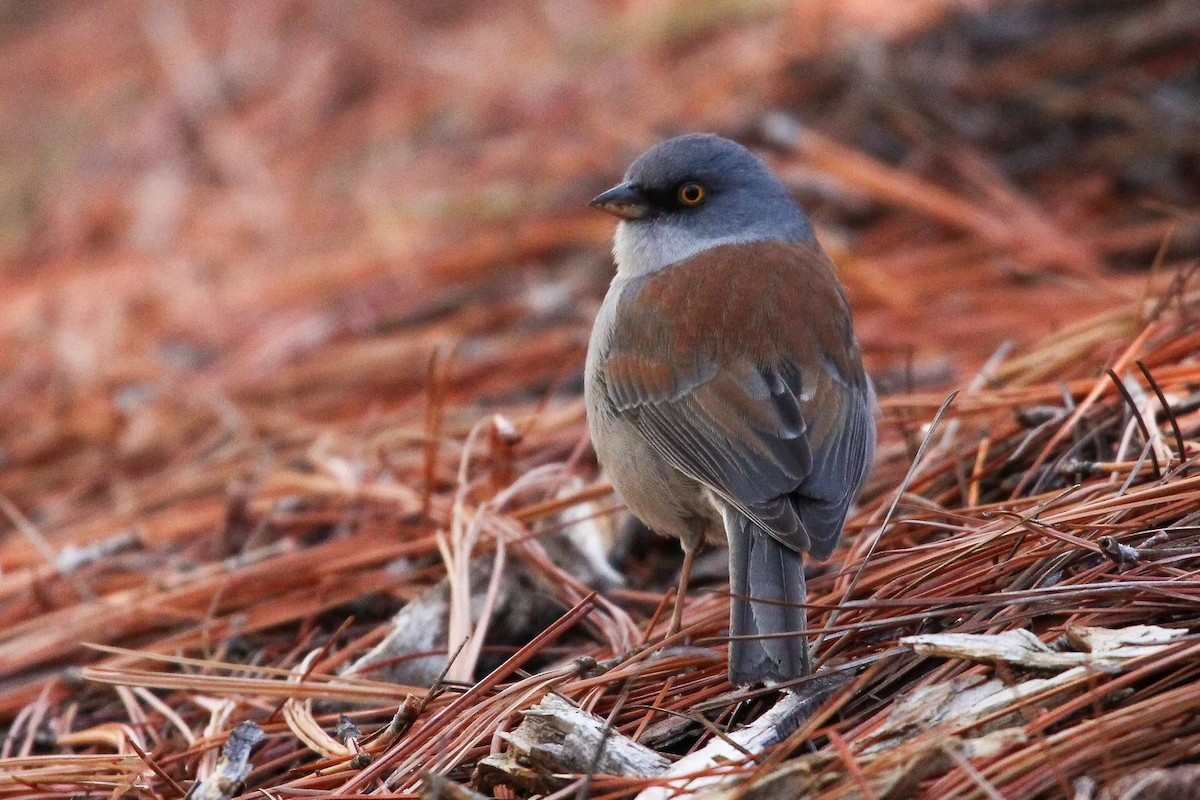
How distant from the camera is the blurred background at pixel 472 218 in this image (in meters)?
4.99

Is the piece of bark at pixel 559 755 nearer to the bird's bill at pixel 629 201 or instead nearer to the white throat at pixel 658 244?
the white throat at pixel 658 244

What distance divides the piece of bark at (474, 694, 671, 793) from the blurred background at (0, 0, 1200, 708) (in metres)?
1.43

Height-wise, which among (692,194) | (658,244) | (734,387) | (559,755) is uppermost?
(692,194)

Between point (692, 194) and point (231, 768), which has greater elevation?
point (692, 194)

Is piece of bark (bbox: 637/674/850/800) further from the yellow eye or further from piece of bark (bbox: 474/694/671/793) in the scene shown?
the yellow eye

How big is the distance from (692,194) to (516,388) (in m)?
1.64

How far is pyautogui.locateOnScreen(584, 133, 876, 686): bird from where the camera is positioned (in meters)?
2.85

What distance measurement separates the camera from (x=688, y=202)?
3.89 m

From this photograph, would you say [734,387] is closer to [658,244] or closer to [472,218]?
[658,244]

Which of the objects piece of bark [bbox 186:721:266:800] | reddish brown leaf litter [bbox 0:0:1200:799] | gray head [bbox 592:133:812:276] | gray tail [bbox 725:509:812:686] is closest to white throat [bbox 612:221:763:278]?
gray head [bbox 592:133:812:276]

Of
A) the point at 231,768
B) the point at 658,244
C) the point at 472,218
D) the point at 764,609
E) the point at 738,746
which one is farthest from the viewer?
the point at 472,218

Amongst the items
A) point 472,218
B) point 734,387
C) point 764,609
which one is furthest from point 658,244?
point 472,218

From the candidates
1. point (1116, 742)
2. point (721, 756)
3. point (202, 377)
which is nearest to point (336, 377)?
point (202, 377)

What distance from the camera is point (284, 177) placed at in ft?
26.6
